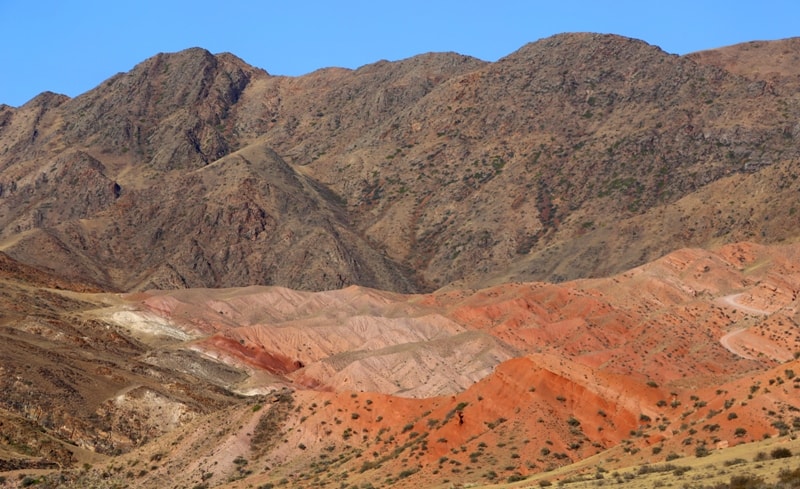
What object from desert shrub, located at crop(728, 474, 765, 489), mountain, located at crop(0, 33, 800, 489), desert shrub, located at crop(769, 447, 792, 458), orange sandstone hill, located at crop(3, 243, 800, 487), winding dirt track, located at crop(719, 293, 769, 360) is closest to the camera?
desert shrub, located at crop(728, 474, 765, 489)

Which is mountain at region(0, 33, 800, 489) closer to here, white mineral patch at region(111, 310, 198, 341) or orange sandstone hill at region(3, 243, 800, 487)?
orange sandstone hill at region(3, 243, 800, 487)

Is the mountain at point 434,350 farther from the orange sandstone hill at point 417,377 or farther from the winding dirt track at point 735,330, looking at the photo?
the winding dirt track at point 735,330

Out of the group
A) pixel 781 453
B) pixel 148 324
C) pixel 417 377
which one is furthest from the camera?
pixel 148 324

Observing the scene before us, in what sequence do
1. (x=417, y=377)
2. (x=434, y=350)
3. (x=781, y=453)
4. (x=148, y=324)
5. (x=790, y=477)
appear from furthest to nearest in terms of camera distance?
(x=148, y=324) → (x=434, y=350) → (x=417, y=377) → (x=781, y=453) → (x=790, y=477)

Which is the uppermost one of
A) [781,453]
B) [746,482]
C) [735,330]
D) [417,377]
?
[746,482]

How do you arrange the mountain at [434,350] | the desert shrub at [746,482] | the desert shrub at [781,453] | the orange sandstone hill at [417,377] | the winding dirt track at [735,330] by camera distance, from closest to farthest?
the desert shrub at [746,482], the desert shrub at [781,453], the orange sandstone hill at [417,377], the mountain at [434,350], the winding dirt track at [735,330]

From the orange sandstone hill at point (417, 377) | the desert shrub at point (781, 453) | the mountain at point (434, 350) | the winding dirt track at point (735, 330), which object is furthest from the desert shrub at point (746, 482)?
the winding dirt track at point (735, 330)

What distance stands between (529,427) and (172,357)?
7129 cm

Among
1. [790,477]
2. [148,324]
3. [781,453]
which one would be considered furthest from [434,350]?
[790,477]

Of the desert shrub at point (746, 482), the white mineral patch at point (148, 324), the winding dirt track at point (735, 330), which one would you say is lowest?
the winding dirt track at point (735, 330)

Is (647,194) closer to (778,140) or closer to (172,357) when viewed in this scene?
(778,140)

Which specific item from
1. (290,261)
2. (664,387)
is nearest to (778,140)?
(290,261)

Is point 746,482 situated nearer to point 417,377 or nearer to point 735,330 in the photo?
point 417,377

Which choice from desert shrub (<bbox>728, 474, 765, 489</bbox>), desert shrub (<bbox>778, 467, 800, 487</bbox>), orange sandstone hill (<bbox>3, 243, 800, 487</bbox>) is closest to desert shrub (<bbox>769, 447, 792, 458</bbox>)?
desert shrub (<bbox>778, 467, 800, 487</bbox>)
